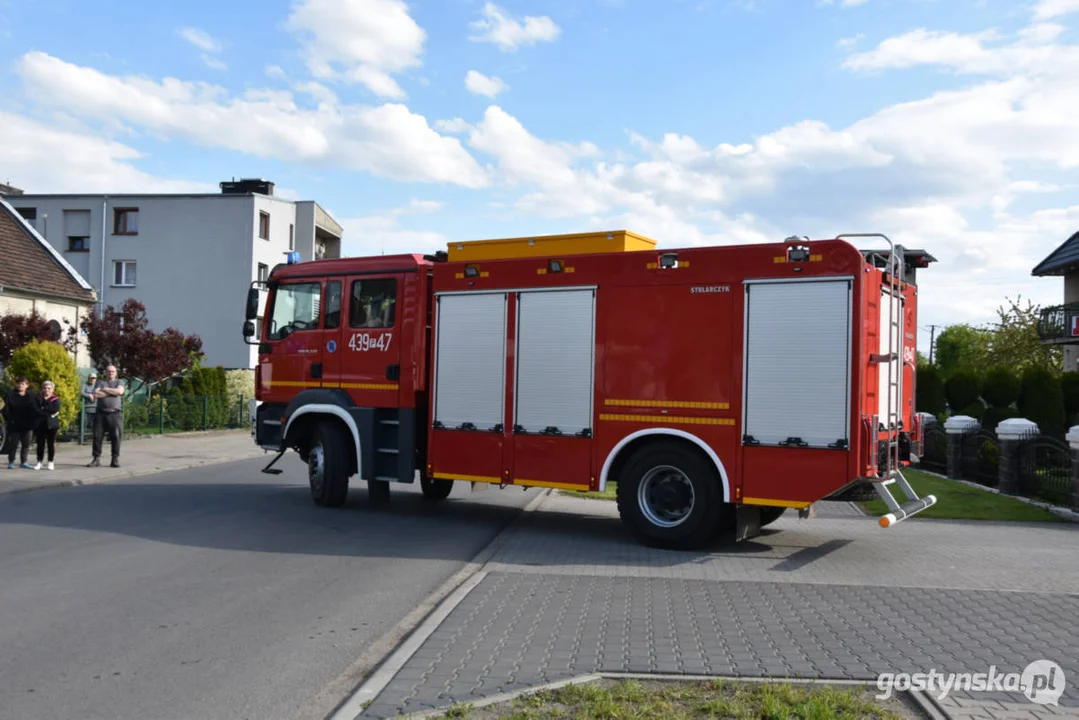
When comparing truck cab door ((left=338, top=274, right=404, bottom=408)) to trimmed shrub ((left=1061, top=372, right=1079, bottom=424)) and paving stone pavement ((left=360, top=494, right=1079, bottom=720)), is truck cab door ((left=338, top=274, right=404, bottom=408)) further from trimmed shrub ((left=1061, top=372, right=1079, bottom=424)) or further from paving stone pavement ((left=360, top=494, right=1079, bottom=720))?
trimmed shrub ((left=1061, top=372, right=1079, bottom=424))

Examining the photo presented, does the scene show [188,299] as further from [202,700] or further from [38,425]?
[202,700]

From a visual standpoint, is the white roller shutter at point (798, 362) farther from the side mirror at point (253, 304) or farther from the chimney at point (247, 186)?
the chimney at point (247, 186)

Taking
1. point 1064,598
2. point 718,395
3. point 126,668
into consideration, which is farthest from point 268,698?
point 1064,598

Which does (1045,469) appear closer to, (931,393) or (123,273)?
(931,393)

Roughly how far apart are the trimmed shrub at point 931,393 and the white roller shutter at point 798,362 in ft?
56.7

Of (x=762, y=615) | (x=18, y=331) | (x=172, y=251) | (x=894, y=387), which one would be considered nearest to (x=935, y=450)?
(x=894, y=387)

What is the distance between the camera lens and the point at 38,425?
51.4 feet

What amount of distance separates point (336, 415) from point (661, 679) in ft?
24.3

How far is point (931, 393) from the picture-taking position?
24.5 m

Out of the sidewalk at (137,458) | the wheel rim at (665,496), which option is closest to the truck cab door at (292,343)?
the sidewalk at (137,458)

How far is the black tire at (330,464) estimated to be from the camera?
1166 centimetres

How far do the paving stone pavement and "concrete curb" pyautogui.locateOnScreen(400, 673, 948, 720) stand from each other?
0.26ft

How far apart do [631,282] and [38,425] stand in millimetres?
11062

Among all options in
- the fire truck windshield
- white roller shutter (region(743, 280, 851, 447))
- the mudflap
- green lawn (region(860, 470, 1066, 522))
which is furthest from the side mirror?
green lawn (region(860, 470, 1066, 522))
